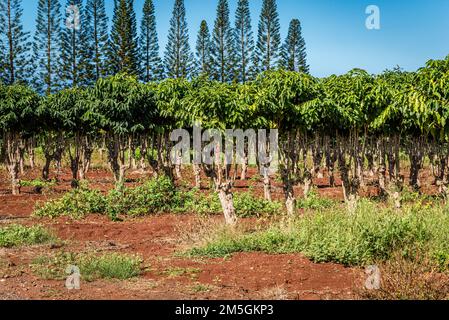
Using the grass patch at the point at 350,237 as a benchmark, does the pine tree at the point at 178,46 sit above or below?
above

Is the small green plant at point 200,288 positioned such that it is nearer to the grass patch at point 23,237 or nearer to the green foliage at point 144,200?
the grass patch at point 23,237

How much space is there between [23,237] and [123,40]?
29.4 m

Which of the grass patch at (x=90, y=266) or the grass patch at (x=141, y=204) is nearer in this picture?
the grass patch at (x=90, y=266)

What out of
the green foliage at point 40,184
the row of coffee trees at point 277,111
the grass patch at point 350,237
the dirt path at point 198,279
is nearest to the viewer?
the dirt path at point 198,279

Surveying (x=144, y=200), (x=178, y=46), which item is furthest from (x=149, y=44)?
(x=144, y=200)

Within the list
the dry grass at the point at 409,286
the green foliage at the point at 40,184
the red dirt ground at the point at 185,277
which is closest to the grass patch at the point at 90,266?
the red dirt ground at the point at 185,277

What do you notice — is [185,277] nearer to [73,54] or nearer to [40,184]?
[40,184]

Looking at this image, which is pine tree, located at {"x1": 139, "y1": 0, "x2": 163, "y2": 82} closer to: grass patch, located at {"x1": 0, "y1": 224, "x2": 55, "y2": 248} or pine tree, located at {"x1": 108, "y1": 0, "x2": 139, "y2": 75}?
pine tree, located at {"x1": 108, "y1": 0, "x2": 139, "y2": 75}

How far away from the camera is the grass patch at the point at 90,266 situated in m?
7.35

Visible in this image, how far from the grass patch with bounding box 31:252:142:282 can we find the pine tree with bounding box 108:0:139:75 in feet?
98.0

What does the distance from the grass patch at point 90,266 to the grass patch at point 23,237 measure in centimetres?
166

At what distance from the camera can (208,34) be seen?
136 feet

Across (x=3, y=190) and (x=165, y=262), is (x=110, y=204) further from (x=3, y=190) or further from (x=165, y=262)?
(x=3, y=190)

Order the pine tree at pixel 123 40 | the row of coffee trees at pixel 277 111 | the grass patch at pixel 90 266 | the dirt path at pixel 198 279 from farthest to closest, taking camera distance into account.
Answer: the pine tree at pixel 123 40, the row of coffee trees at pixel 277 111, the grass patch at pixel 90 266, the dirt path at pixel 198 279
